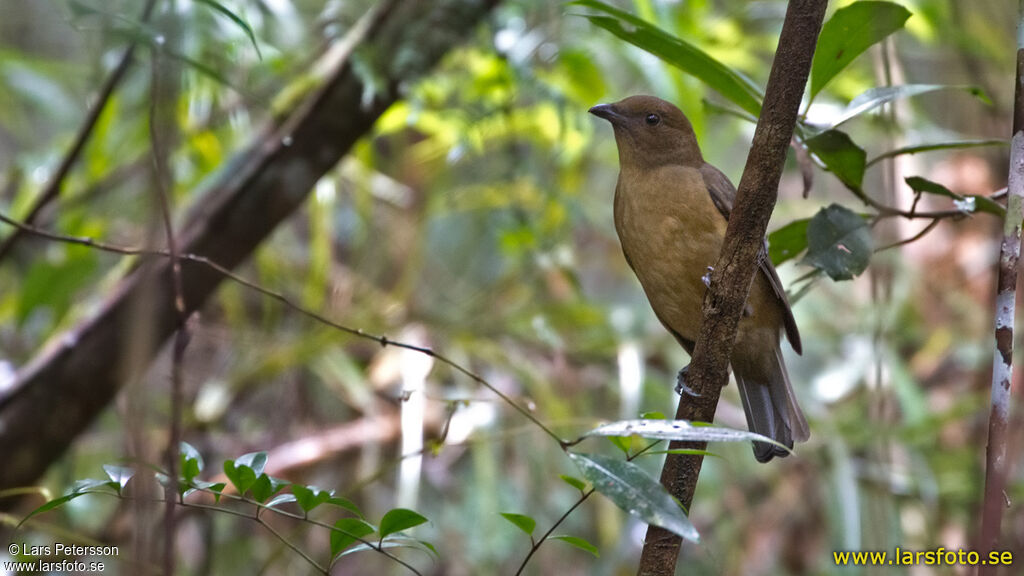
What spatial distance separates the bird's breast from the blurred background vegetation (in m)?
0.62

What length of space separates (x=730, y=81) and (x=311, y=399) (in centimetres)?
335

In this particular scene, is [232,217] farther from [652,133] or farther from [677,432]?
[677,432]

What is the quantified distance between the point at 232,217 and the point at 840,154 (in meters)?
1.82

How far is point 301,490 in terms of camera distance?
5.03 feet

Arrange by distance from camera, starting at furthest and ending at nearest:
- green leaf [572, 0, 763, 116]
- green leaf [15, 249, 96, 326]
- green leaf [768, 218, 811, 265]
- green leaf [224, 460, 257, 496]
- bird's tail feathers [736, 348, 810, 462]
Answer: green leaf [15, 249, 96, 326]
bird's tail feathers [736, 348, 810, 462]
green leaf [768, 218, 811, 265]
green leaf [572, 0, 763, 116]
green leaf [224, 460, 257, 496]

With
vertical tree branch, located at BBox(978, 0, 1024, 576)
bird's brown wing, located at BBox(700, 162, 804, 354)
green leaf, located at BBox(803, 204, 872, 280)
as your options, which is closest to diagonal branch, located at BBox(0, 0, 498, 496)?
bird's brown wing, located at BBox(700, 162, 804, 354)

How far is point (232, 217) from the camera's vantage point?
2924 mm

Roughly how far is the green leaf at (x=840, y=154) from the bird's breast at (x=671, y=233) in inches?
19.1

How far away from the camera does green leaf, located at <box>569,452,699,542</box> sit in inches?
55.0

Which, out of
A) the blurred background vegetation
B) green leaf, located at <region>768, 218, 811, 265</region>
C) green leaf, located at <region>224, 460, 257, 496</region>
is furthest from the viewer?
the blurred background vegetation

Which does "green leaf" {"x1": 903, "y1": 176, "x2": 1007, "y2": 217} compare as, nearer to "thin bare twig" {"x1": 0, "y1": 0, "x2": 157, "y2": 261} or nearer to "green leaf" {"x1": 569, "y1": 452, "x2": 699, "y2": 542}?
"green leaf" {"x1": 569, "y1": 452, "x2": 699, "y2": 542}

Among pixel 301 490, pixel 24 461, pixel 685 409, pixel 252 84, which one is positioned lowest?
pixel 301 490

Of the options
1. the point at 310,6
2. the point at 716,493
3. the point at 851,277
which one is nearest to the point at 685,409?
the point at 851,277

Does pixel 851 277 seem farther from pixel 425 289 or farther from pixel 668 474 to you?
pixel 425 289
